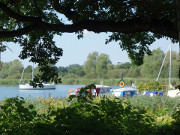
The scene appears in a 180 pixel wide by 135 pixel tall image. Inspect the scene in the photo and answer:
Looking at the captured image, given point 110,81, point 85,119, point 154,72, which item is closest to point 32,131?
point 85,119

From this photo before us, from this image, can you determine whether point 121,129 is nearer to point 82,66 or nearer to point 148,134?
point 148,134

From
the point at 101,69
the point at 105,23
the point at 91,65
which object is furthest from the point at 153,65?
the point at 105,23

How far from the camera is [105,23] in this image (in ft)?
12.7

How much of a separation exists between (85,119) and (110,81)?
32013mm

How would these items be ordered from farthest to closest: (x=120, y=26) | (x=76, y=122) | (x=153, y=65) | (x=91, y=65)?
(x=91, y=65) → (x=153, y=65) → (x=120, y=26) → (x=76, y=122)

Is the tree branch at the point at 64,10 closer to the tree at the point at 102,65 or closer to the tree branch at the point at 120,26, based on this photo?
the tree branch at the point at 120,26

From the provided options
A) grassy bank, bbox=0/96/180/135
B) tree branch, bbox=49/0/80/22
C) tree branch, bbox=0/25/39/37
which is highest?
tree branch, bbox=49/0/80/22

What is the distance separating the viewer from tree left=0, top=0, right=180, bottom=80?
359 centimetres

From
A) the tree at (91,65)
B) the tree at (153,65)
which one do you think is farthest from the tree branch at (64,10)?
the tree at (91,65)

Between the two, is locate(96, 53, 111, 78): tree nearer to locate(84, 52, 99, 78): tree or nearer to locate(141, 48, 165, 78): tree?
locate(84, 52, 99, 78): tree

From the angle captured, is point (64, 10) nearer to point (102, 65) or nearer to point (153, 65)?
point (153, 65)

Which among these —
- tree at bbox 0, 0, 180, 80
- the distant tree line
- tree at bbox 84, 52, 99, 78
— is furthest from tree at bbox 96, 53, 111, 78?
tree at bbox 0, 0, 180, 80

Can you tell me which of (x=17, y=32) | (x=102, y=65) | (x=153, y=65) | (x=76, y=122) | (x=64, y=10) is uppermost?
(x=102, y=65)

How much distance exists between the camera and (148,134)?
3.73 meters
